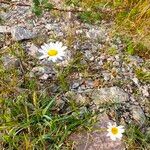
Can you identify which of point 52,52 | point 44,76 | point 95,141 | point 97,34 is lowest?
point 95,141

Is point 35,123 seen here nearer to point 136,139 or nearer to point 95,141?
point 95,141

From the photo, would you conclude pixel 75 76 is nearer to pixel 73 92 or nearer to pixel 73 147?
pixel 73 92

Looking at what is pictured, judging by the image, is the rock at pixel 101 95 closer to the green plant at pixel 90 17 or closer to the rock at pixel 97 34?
the rock at pixel 97 34

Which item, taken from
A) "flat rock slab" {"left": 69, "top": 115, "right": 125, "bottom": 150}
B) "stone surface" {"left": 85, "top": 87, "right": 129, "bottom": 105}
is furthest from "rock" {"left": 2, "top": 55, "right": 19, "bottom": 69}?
"flat rock slab" {"left": 69, "top": 115, "right": 125, "bottom": 150}

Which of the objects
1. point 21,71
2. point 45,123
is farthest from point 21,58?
point 45,123

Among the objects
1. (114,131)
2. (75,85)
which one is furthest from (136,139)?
(75,85)

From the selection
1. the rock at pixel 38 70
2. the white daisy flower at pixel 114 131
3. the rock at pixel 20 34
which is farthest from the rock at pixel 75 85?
the rock at pixel 20 34

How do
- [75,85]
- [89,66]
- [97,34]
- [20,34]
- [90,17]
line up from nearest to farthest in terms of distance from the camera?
[75,85] → [89,66] → [20,34] → [97,34] → [90,17]
